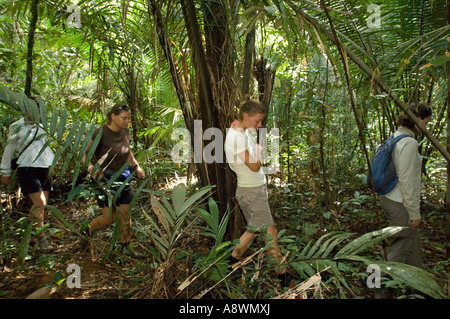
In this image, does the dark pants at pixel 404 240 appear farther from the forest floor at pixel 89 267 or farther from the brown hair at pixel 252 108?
the brown hair at pixel 252 108

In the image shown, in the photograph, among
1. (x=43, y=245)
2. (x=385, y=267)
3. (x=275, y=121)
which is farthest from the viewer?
(x=275, y=121)

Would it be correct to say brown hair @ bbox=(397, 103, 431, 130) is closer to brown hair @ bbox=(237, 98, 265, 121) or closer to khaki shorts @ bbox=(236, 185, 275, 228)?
brown hair @ bbox=(237, 98, 265, 121)

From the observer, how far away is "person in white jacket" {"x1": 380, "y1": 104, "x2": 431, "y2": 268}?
2436 mm

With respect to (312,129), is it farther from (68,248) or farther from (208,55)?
(68,248)

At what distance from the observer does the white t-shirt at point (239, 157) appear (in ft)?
8.34

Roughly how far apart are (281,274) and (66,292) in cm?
158

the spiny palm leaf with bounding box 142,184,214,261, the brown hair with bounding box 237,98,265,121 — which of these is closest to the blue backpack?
the brown hair with bounding box 237,98,265,121

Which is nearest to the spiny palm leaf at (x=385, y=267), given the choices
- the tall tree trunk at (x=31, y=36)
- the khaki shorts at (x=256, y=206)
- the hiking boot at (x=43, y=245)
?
the khaki shorts at (x=256, y=206)

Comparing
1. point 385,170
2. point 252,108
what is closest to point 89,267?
point 252,108

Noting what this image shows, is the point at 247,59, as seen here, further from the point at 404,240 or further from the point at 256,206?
the point at 404,240

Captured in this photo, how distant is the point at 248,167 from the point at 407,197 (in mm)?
1192

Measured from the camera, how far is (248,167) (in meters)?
2.61
